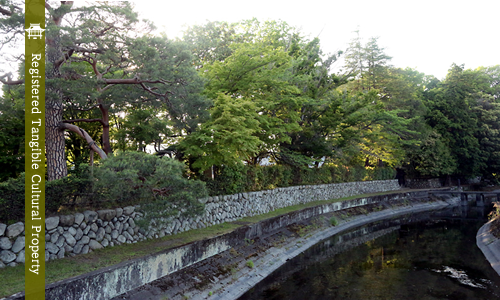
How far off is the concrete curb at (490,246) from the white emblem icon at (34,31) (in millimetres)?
17143

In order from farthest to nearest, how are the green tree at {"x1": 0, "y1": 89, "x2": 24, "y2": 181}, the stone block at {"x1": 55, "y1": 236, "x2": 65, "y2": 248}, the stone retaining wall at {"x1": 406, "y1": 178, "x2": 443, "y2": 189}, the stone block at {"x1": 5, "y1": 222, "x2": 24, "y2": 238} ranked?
the stone retaining wall at {"x1": 406, "y1": 178, "x2": 443, "y2": 189} → the green tree at {"x1": 0, "y1": 89, "x2": 24, "y2": 181} → the stone block at {"x1": 55, "y1": 236, "x2": 65, "y2": 248} → the stone block at {"x1": 5, "y1": 222, "x2": 24, "y2": 238}

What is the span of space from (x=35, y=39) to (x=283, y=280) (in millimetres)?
10628

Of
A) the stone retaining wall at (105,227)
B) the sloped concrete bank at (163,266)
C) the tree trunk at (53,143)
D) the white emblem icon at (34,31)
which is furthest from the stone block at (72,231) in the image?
the white emblem icon at (34,31)

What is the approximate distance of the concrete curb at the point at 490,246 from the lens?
1330 cm

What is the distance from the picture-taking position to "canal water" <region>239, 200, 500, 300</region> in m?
10.3

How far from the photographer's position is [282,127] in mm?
18094

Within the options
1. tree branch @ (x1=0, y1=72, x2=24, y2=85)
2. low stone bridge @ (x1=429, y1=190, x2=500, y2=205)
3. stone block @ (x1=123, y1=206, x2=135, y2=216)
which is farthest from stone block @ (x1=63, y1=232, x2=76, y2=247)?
low stone bridge @ (x1=429, y1=190, x2=500, y2=205)

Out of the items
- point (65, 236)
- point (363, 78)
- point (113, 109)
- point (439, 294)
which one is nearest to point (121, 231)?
point (65, 236)

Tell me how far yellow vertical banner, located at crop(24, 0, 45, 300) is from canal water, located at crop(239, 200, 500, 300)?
19.0 ft

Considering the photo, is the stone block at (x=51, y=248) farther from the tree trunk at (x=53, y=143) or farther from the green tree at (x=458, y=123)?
the green tree at (x=458, y=123)

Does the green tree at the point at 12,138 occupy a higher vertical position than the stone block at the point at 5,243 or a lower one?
higher

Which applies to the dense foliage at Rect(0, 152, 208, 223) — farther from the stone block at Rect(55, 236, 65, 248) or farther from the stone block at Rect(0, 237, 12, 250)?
the stone block at Rect(55, 236, 65, 248)

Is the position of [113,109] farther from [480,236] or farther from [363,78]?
[363,78]

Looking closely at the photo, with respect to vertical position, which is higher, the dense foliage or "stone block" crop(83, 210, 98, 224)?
the dense foliage
